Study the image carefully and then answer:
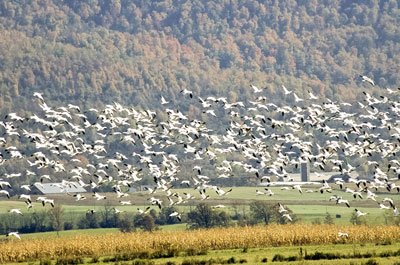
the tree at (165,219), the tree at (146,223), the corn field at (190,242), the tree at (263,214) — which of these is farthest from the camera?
the tree at (165,219)

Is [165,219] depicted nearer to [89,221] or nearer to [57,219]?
[89,221]

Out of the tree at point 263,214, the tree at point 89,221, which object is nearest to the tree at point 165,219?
the tree at point 89,221

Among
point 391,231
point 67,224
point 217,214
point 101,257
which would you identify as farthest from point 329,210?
point 101,257

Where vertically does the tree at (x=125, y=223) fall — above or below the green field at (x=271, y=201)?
below

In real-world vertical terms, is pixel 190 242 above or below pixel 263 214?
below

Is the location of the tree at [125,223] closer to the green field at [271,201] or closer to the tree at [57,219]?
the green field at [271,201]

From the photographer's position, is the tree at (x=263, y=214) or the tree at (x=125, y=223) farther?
the tree at (x=125, y=223)

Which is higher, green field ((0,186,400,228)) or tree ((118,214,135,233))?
green field ((0,186,400,228))

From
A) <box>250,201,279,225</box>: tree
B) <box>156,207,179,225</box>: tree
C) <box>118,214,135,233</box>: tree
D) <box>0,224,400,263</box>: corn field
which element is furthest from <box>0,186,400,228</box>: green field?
<box>0,224,400,263</box>: corn field

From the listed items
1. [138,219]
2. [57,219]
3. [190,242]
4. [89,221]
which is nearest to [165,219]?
[138,219]

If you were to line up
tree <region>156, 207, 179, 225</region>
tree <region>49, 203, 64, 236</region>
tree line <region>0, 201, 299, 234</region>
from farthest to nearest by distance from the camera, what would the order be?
1. tree <region>49, 203, 64, 236</region>
2. tree <region>156, 207, 179, 225</region>
3. tree line <region>0, 201, 299, 234</region>

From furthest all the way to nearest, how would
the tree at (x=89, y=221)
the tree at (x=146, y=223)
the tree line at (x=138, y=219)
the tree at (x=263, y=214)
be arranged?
1. the tree at (x=89, y=221)
2. the tree at (x=263, y=214)
3. the tree at (x=146, y=223)
4. the tree line at (x=138, y=219)

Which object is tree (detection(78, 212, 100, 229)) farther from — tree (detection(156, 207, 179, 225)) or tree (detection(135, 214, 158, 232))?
tree (detection(135, 214, 158, 232))

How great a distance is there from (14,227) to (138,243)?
73.7 metres
